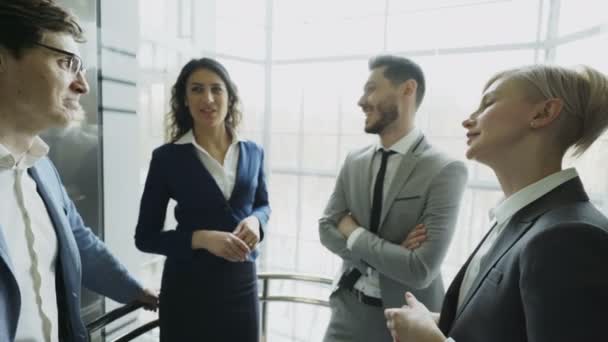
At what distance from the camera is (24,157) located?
907 mm

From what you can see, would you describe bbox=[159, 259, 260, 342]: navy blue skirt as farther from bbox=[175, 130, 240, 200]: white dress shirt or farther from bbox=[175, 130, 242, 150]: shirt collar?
bbox=[175, 130, 242, 150]: shirt collar

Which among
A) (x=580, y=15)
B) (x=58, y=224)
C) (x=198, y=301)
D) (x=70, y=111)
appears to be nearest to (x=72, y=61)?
(x=70, y=111)

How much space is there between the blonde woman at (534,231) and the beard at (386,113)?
1.67 feet

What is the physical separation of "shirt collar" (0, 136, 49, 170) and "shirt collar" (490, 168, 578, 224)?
1.23 metres

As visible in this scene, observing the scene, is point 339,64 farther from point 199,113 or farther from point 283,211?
point 199,113

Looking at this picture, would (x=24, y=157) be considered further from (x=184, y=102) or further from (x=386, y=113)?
(x=386, y=113)

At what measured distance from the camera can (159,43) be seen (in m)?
3.24

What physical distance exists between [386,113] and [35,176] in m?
1.24

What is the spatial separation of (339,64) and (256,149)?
3942 millimetres

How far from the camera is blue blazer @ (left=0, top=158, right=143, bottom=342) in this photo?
2.47ft

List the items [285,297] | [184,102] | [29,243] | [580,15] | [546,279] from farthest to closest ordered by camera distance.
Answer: [580,15], [285,297], [184,102], [29,243], [546,279]

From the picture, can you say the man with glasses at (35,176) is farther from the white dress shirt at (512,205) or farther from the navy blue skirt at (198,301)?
the white dress shirt at (512,205)

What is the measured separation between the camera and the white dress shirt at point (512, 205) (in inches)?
30.1

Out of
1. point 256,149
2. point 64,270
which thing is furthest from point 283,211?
point 64,270
